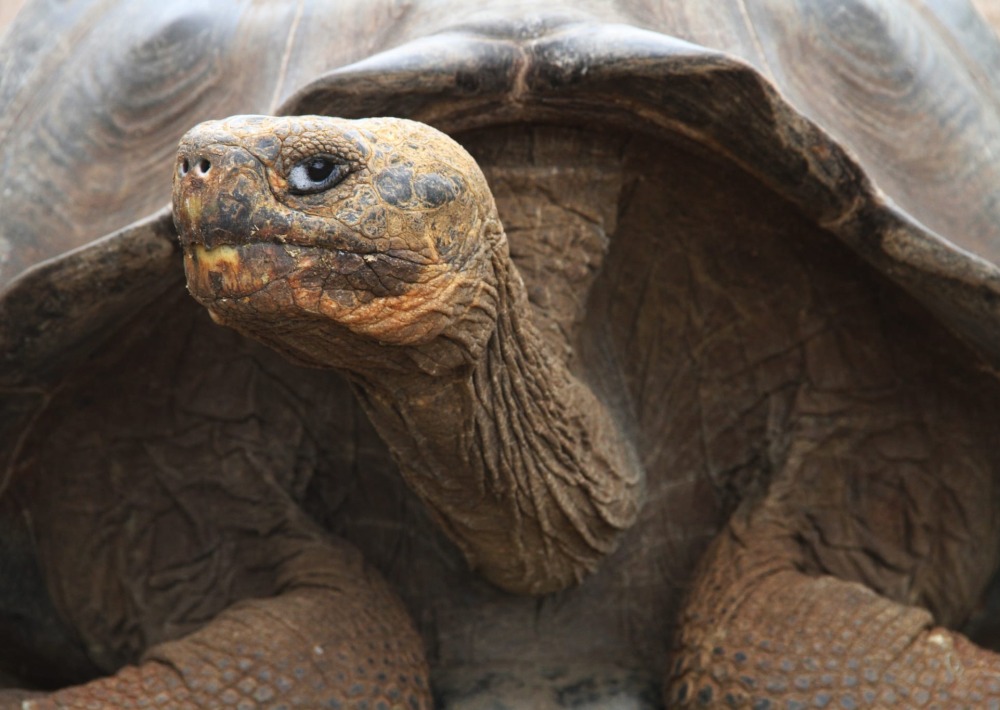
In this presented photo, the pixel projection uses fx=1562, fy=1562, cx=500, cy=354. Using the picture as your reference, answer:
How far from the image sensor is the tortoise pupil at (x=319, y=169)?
202cm

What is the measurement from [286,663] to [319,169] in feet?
3.70

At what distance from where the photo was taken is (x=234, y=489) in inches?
126

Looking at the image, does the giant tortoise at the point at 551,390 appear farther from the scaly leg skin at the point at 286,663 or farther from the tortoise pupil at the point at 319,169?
the tortoise pupil at the point at 319,169

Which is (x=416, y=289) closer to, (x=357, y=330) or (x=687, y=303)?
(x=357, y=330)

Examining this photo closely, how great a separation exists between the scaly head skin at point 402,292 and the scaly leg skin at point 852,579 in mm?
424

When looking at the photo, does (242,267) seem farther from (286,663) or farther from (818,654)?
(818,654)

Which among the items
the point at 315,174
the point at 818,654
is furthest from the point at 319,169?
the point at 818,654

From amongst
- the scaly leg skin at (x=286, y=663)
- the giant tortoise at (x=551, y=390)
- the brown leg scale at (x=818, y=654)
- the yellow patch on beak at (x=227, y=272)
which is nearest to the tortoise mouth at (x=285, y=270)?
the yellow patch on beak at (x=227, y=272)

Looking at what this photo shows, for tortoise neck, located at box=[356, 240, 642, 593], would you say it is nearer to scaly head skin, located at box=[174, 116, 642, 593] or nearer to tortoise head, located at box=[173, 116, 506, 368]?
scaly head skin, located at box=[174, 116, 642, 593]

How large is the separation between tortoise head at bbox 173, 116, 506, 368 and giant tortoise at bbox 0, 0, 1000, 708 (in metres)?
0.20

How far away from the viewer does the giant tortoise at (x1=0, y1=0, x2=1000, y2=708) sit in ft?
8.74

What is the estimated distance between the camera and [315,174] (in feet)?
6.64

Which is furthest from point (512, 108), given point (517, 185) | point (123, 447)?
point (123, 447)

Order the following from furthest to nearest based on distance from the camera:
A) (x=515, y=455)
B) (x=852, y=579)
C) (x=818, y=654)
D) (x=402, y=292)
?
(x=852, y=579), (x=818, y=654), (x=515, y=455), (x=402, y=292)
